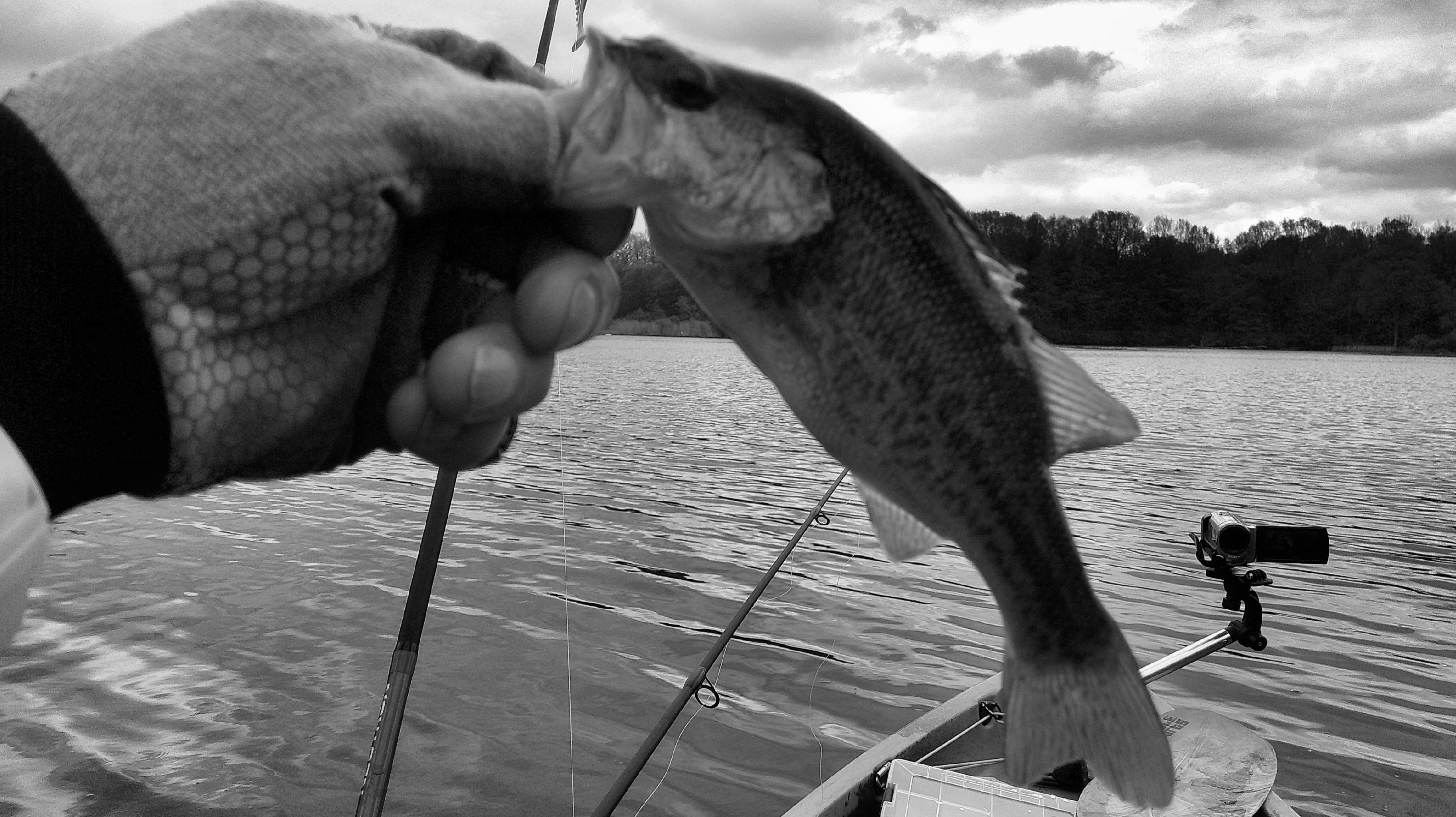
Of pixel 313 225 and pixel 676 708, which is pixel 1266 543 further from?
pixel 313 225

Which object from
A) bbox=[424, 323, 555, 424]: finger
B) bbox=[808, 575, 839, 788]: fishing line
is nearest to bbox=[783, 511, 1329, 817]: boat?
bbox=[808, 575, 839, 788]: fishing line

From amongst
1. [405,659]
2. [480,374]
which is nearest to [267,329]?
[480,374]

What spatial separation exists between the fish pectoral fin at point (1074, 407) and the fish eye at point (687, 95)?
0.82 meters

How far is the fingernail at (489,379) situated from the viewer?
1771 mm

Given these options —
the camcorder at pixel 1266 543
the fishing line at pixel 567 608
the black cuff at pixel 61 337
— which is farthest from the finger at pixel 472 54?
the fishing line at pixel 567 608

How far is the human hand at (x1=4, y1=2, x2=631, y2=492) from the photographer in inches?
57.8

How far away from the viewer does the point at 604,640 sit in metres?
10.5

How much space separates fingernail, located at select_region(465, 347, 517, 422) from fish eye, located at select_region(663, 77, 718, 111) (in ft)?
1.89

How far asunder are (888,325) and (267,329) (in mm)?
1134

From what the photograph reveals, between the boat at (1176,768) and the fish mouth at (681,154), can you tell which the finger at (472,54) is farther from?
the boat at (1176,768)

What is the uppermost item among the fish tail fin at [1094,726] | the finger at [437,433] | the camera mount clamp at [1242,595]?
the finger at [437,433]

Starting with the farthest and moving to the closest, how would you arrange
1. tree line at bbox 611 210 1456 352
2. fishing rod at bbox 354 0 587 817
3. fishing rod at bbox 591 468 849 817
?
tree line at bbox 611 210 1456 352
fishing rod at bbox 591 468 849 817
fishing rod at bbox 354 0 587 817

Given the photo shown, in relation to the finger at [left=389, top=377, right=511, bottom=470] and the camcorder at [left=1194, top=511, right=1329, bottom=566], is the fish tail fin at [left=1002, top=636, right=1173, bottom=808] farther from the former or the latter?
the camcorder at [left=1194, top=511, right=1329, bottom=566]

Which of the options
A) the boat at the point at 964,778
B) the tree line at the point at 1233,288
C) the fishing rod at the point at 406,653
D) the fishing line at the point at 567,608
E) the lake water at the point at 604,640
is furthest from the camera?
the tree line at the point at 1233,288
